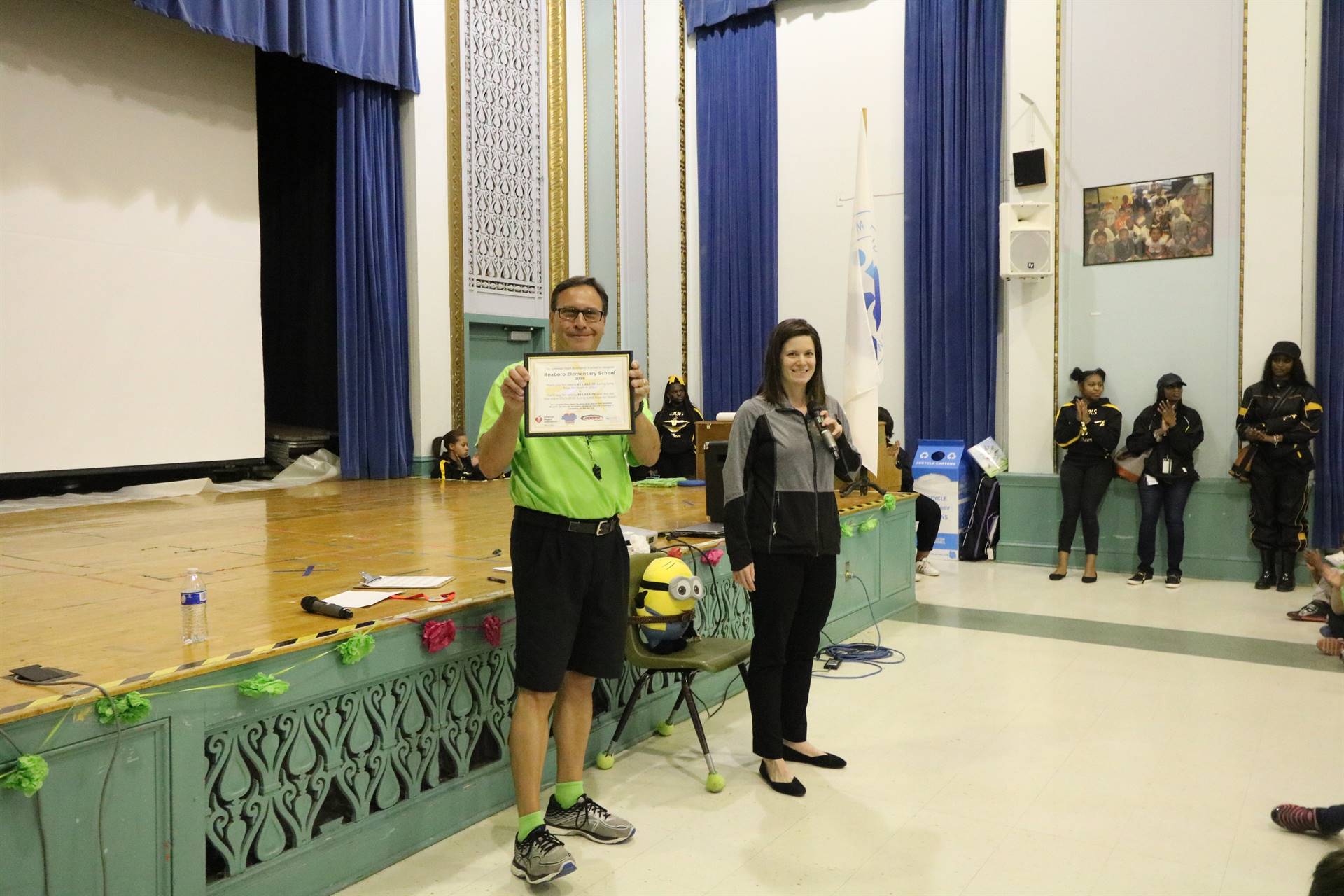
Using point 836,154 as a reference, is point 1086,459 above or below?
below

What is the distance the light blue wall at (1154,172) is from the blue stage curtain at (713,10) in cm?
282

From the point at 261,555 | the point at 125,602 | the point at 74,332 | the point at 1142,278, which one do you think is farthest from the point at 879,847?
the point at 74,332

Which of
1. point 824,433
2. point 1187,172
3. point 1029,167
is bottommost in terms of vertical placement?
point 824,433

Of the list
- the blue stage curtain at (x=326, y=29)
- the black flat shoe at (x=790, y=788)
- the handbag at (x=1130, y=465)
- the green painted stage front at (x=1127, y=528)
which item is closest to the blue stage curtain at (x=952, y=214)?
the green painted stage front at (x=1127, y=528)

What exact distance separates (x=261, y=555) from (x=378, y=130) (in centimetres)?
503

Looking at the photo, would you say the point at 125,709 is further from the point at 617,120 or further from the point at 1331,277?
the point at 617,120

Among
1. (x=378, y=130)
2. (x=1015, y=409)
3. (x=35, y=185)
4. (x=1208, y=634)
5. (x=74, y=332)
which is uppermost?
(x=378, y=130)

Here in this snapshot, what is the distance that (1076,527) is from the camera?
722 centimetres

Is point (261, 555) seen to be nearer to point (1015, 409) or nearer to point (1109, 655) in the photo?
point (1109, 655)

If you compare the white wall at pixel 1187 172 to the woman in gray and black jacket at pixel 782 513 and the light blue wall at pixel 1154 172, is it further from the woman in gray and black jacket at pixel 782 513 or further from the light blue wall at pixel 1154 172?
the woman in gray and black jacket at pixel 782 513

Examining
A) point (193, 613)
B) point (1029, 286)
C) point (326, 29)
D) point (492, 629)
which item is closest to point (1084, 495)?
point (1029, 286)

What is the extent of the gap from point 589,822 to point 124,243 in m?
5.98

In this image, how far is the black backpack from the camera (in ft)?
24.8

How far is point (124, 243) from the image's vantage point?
6.80 meters
